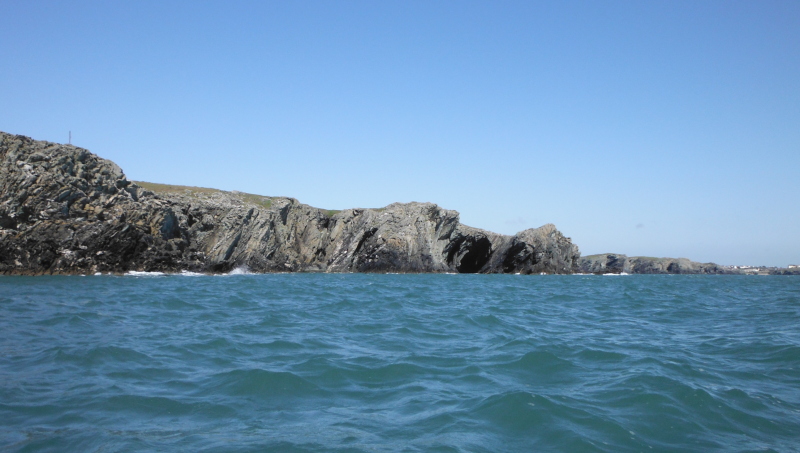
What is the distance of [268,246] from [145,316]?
52.4 metres

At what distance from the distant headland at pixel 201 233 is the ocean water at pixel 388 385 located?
2871 centimetres

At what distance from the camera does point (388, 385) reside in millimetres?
9273

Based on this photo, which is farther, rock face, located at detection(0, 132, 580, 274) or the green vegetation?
the green vegetation

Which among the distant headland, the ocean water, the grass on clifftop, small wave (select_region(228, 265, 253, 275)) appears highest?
the grass on clifftop

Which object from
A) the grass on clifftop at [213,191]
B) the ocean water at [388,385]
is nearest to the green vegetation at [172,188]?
the grass on clifftop at [213,191]

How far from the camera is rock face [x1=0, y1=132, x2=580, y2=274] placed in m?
41.6

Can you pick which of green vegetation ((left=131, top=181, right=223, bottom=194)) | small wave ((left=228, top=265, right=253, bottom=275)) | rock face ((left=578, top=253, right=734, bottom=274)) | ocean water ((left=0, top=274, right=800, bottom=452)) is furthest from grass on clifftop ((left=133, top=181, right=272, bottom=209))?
rock face ((left=578, top=253, right=734, bottom=274))

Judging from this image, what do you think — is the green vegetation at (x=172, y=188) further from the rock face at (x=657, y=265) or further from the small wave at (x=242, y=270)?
the rock face at (x=657, y=265)

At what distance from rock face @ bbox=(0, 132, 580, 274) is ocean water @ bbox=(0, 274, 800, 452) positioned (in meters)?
28.8

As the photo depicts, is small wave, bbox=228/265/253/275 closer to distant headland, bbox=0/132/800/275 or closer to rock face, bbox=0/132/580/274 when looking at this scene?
distant headland, bbox=0/132/800/275

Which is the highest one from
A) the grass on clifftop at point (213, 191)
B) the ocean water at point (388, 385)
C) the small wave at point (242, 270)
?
the grass on clifftop at point (213, 191)

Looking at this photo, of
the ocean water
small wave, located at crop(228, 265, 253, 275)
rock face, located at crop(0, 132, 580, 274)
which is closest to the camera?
the ocean water

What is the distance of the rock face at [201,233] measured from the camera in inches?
1638

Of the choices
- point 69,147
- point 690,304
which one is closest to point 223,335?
point 690,304
